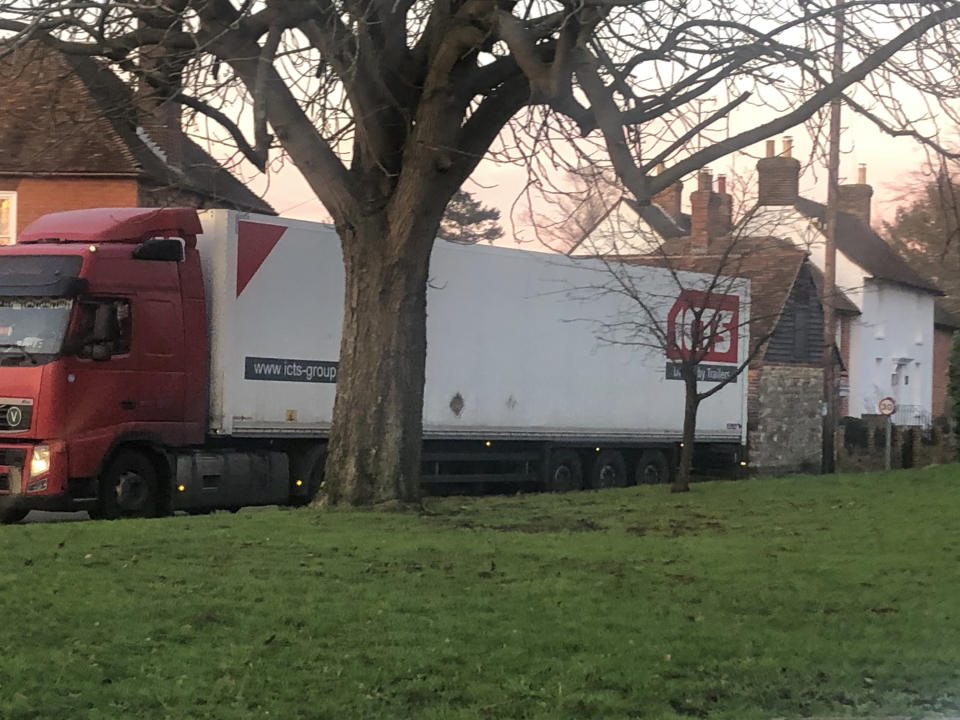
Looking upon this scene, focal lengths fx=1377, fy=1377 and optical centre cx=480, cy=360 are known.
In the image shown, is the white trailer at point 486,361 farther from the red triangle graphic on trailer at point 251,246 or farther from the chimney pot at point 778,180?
the chimney pot at point 778,180

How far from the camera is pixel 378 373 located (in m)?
14.5

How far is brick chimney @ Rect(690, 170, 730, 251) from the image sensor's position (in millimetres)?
38188

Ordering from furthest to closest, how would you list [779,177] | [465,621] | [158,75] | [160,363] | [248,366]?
[779,177] → [248,366] → [160,363] → [158,75] → [465,621]

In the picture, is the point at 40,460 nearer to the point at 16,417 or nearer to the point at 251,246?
the point at 16,417

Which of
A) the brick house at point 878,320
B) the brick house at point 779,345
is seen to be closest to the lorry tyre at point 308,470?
the brick house at point 779,345

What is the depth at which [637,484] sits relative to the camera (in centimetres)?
2338

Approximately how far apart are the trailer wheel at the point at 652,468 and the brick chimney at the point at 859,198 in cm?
3079

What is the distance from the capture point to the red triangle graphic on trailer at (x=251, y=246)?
1673 cm

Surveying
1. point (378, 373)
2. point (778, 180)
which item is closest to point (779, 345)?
point (778, 180)

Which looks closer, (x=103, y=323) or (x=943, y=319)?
(x=103, y=323)

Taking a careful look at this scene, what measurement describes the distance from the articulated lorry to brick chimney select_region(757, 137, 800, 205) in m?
2.49

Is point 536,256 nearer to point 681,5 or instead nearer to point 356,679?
point 681,5

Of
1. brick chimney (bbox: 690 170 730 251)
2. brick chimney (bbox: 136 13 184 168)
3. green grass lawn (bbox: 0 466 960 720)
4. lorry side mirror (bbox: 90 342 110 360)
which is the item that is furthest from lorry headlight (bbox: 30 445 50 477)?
brick chimney (bbox: 690 170 730 251)

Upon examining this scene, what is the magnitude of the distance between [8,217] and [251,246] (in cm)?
1460
